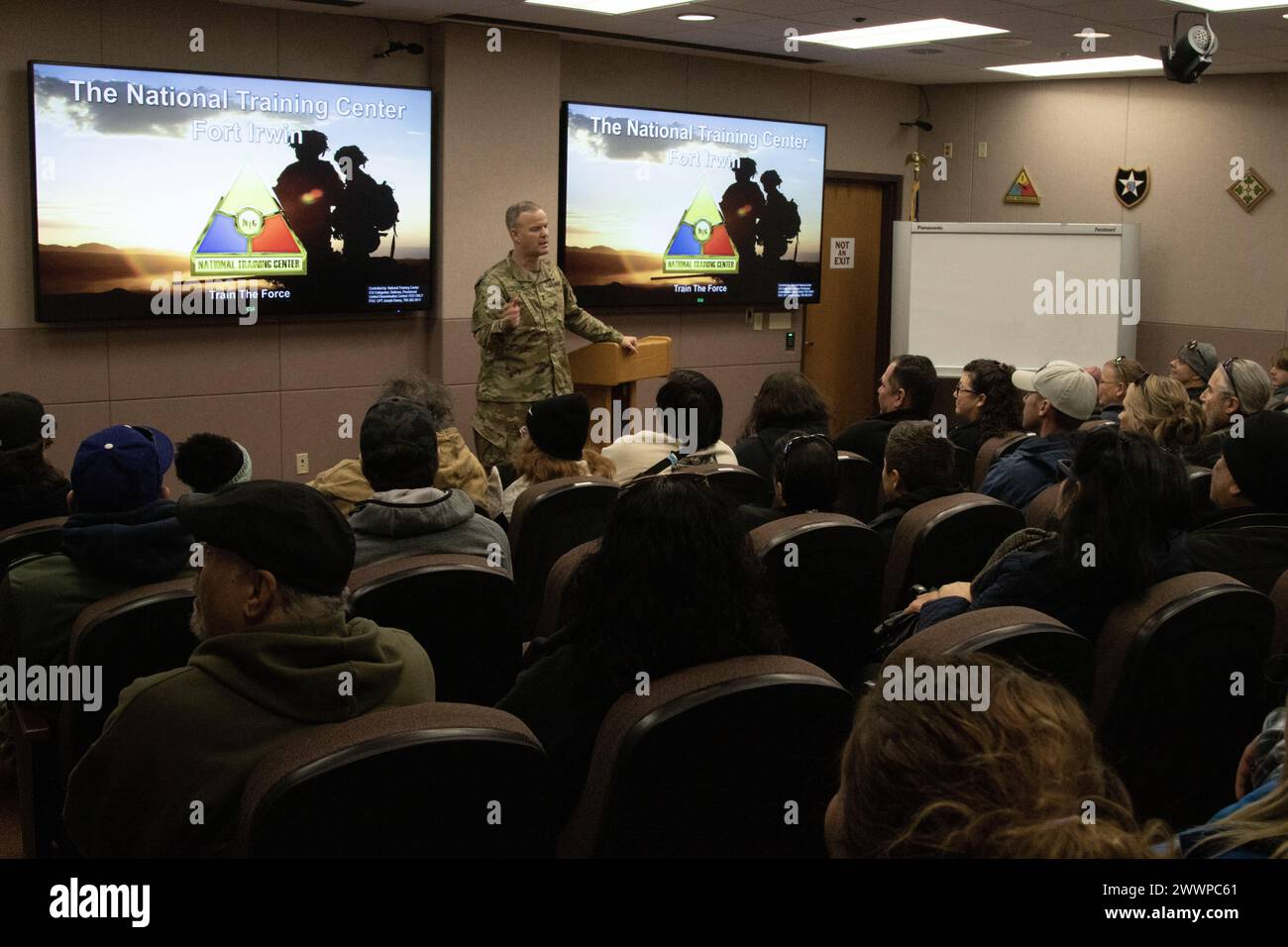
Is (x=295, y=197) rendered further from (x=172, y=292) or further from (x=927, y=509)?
(x=927, y=509)

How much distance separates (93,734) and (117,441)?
620 mm

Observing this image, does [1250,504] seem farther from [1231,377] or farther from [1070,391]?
[1231,377]

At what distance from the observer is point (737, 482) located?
4246mm

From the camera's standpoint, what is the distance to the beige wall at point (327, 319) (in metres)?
5.95

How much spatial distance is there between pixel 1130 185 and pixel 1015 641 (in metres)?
7.69

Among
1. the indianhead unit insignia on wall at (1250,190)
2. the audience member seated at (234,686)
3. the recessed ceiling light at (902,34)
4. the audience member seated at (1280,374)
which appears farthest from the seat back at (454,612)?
the indianhead unit insignia on wall at (1250,190)

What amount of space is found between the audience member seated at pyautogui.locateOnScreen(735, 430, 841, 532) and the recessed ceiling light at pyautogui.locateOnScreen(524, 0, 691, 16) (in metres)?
3.70

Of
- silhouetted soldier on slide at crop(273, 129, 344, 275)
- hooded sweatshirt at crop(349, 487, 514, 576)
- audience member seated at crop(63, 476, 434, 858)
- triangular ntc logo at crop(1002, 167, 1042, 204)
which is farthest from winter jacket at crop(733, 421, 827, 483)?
triangular ntc logo at crop(1002, 167, 1042, 204)

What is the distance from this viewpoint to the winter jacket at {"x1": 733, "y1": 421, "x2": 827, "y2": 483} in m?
4.86

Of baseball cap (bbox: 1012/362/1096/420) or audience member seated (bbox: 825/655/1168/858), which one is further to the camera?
baseball cap (bbox: 1012/362/1096/420)

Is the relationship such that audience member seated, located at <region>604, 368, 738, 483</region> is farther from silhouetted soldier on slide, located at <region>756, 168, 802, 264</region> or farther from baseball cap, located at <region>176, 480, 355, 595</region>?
silhouetted soldier on slide, located at <region>756, 168, 802, 264</region>

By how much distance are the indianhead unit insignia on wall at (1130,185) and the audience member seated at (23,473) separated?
25.0ft

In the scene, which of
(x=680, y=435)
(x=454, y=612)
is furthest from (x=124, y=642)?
(x=680, y=435)

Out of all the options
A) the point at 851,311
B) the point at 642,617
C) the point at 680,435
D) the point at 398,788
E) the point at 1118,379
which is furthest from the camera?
the point at 851,311
